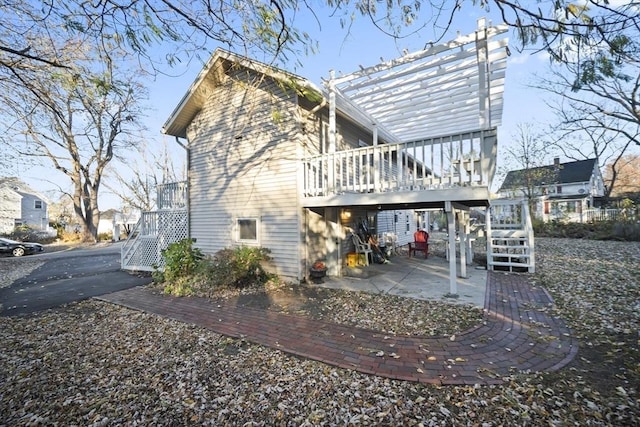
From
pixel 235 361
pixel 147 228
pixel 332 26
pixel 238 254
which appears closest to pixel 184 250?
pixel 238 254

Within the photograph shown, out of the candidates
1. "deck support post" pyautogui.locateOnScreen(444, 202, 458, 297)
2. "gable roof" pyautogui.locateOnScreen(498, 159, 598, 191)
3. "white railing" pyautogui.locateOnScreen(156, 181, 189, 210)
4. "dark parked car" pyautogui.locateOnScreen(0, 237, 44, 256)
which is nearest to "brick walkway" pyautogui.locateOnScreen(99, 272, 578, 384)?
"deck support post" pyautogui.locateOnScreen(444, 202, 458, 297)

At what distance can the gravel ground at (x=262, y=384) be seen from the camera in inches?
97.3

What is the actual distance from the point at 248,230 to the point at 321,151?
317 centimetres

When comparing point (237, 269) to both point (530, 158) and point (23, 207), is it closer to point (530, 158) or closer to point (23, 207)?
point (530, 158)

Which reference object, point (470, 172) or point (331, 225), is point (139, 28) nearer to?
point (470, 172)

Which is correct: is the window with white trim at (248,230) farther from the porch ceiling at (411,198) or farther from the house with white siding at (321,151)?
the porch ceiling at (411,198)

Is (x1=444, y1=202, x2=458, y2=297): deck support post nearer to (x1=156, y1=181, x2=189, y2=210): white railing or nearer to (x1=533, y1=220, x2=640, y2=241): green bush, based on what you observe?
(x1=156, y1=181, x2=189, y2=210): white railing

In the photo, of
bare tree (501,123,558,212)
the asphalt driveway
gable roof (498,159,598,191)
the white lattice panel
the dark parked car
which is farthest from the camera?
gable roof (498,159,598,191)

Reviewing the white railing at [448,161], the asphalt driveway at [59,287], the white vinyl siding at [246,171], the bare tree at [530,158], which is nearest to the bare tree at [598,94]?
the bare tree at [530,158]

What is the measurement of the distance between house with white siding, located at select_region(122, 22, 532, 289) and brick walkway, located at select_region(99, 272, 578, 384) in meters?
1.47

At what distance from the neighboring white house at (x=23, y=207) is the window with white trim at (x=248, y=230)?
31596 millimetres

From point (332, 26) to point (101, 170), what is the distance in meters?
27.5

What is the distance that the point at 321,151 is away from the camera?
817 cm

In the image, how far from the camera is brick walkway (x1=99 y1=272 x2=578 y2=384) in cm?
315
